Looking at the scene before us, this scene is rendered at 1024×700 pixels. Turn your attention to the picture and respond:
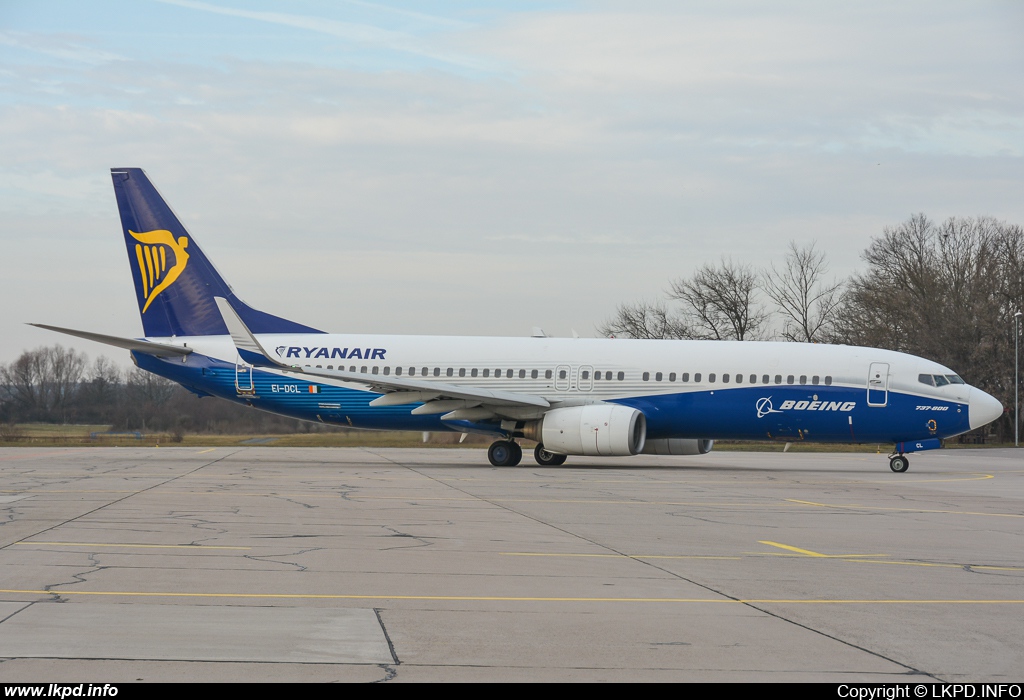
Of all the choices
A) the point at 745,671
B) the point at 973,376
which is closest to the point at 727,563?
the point at 745,671

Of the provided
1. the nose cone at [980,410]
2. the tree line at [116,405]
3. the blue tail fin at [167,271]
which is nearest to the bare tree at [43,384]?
the tree line at [116,405]

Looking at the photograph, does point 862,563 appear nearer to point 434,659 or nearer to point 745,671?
point 745,671

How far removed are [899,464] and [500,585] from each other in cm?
2066

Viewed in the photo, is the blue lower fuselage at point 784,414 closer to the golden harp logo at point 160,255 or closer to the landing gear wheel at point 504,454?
the landing gear wheel at point 504,454

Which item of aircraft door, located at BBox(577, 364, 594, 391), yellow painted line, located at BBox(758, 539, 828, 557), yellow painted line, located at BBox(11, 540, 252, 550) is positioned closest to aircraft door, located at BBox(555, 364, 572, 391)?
aircraft door, located at BBox(577, 364, 594, 391)

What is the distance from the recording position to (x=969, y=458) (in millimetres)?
36625

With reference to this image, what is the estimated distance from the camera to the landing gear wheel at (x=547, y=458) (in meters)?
27.6

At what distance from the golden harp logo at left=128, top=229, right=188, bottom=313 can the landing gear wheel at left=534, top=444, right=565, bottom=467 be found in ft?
37.6

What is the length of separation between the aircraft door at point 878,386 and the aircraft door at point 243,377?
16.2 meters

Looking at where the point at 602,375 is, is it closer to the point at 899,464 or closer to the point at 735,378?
the point at 735,378

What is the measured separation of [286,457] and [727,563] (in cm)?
2228

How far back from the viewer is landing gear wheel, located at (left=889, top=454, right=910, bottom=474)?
26.6 metres

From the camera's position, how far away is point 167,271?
29.7 m

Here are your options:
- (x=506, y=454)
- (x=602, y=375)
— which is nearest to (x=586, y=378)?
(x=602, y=375)
